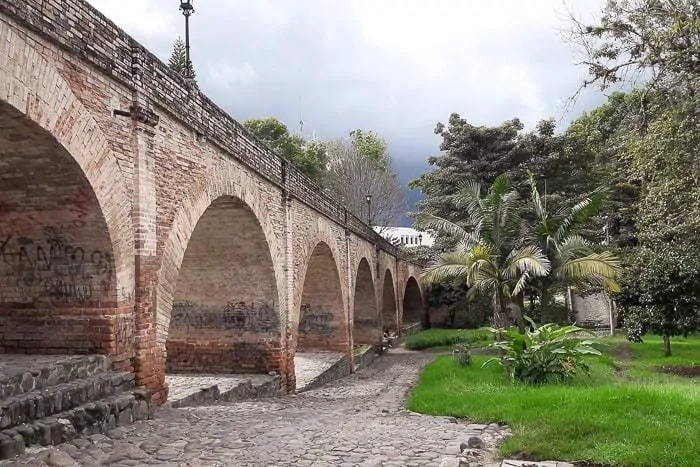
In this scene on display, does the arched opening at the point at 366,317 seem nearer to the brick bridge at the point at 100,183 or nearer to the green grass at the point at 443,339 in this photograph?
the green grass at the point at 443,339

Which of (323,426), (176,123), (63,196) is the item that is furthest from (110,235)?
(323,426)

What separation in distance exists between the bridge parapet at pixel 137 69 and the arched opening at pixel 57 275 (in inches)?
46.9

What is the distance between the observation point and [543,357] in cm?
815

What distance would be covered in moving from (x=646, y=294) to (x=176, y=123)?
1067 cm

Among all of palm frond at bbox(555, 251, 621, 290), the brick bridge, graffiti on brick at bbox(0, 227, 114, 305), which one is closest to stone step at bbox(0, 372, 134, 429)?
the brick bridge

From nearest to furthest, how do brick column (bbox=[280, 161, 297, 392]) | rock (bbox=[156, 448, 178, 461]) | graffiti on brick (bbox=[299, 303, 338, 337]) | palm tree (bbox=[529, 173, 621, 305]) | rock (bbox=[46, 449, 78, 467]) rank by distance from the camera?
rock (bbox=[46, 449, 78, 467]), rock (bbox=[156, 448, 178, 461]), brick column (bbox=[280, 161, 297, 392]), palm tree (bbox=[529, 173, 621, 305]), graffiti on brick (bbox=[299, 303, 338, 337])

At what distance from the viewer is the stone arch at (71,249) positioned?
4.75m

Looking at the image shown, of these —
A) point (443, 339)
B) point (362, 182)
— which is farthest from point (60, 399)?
point (362, 182)

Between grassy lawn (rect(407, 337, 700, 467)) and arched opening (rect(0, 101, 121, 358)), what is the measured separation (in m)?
3.57

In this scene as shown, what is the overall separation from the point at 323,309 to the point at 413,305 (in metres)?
15.4

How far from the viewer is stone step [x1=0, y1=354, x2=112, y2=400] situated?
4026mm

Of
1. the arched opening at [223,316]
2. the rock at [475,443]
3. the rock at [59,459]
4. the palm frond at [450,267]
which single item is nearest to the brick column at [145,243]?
the rock at [59,459]

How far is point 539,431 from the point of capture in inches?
195

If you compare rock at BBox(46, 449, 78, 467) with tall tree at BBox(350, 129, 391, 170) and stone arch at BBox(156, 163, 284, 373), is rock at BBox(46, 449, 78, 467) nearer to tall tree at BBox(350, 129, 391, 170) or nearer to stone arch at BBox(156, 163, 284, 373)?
stone arch at BBox(156, 163, 284, 373)
